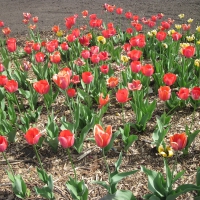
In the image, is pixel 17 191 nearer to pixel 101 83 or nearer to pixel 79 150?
pixel 79 150

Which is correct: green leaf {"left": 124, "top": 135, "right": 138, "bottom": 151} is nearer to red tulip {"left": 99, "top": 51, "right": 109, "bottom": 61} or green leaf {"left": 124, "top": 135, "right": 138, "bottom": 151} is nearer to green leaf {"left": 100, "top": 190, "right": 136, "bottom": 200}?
green leaf {"left": 100, "top": 190, "right": 136, "bottom": 200}

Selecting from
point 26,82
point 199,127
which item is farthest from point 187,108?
point 26,82

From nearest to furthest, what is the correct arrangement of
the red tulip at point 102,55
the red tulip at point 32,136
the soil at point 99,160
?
the red tulip at point 32,136, the soil at point 99,160, the red tulip at point 102,55

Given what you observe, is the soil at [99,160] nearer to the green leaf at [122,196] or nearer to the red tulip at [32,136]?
the green leaf at [122,196]

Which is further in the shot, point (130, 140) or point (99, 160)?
point (99, 160)

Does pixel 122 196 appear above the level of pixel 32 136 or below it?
below

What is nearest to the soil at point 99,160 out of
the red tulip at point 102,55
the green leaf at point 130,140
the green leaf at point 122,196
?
the green leaf at point 130,140

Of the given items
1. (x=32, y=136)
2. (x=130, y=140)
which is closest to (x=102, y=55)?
(x=130, y=140)

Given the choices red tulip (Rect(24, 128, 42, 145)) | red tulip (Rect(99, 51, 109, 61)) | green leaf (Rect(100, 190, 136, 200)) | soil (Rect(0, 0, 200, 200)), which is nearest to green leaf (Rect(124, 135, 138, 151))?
soil (Rect(0, 0, 200, 200))

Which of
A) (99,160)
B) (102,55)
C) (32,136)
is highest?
(102,55)

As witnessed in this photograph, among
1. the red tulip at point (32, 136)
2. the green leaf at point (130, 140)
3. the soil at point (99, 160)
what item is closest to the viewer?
the red tulip at point (32, 136)

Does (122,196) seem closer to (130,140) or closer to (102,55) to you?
(130,140)

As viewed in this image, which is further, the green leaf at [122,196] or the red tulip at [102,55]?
the red tulip at [102,55]

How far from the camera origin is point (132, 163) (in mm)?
2611
